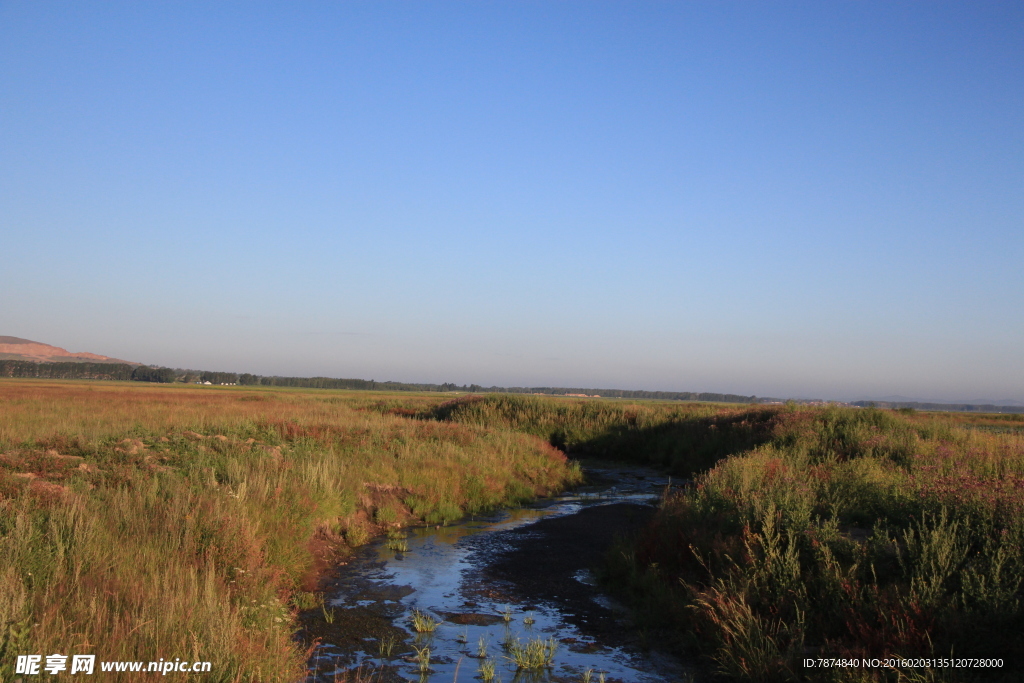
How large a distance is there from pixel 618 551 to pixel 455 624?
11.0 feet

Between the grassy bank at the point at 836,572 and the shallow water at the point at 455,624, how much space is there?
0.79 metres

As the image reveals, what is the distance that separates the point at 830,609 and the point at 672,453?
18567mm

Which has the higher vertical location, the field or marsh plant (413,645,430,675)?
the field

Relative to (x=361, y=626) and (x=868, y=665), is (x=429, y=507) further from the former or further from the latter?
(x=868, y=665)

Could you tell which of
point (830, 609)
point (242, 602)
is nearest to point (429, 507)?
point (242, 602)

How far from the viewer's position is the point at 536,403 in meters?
34.9

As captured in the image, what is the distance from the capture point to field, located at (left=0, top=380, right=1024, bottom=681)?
543 cm

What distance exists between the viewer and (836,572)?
6.71 m

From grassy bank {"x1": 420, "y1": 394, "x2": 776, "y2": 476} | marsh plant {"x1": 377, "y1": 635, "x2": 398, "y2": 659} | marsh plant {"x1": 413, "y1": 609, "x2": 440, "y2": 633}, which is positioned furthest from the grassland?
grassy bank {"x1": 420, "y1": 394, "x2": 776, "y2": 476}

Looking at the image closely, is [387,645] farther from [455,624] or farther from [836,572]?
[836,572]

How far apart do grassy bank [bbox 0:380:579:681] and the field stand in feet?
0.11

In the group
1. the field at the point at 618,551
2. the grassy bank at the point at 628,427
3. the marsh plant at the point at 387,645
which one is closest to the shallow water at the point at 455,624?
the marsh plant at the point at 387,645

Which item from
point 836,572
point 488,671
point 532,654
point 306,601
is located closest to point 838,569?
point 836,572

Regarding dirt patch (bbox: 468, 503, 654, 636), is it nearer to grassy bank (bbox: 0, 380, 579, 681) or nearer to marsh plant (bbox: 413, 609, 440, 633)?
marsh plant (bbox: 413, 609, 440, 633)
